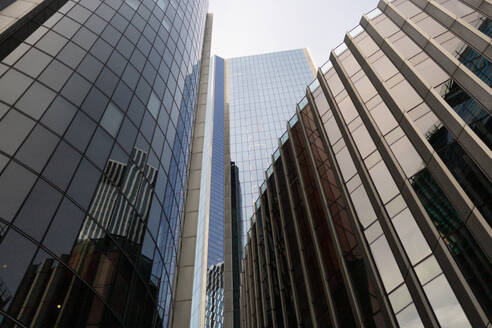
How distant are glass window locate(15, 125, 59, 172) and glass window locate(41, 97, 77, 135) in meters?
0.46

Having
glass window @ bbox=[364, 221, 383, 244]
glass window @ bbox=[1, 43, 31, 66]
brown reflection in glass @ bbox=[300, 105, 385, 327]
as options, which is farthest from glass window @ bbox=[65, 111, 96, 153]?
glass window @ bbox=[364, 221, 383, 244]

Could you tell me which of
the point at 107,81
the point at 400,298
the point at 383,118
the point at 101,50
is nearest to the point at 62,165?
the point at 107,81

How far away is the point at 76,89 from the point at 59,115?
231 cm

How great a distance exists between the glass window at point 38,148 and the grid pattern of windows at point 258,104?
86810 millimetres

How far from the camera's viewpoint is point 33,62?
54.0ft

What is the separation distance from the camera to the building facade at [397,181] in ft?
38.8

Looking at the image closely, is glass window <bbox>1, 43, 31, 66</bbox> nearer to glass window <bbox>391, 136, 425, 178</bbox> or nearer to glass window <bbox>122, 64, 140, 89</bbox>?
glass window <bbox>122, 64, 140, 89</bbox>

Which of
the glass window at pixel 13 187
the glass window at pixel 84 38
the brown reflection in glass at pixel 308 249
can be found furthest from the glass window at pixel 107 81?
the brown reflection in glass at pixel 308 249

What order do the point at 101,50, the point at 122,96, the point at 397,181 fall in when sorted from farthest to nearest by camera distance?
the point at 101,50, the point at 122,96, the point at 397,181

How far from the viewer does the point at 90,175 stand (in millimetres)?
15227

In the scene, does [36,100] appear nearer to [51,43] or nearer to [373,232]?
[51,43]

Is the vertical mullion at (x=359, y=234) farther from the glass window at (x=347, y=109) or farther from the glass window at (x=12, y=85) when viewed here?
the glass window at (x=12, y=85)

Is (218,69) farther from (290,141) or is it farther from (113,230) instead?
(113,230)

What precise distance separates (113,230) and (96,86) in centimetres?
825
